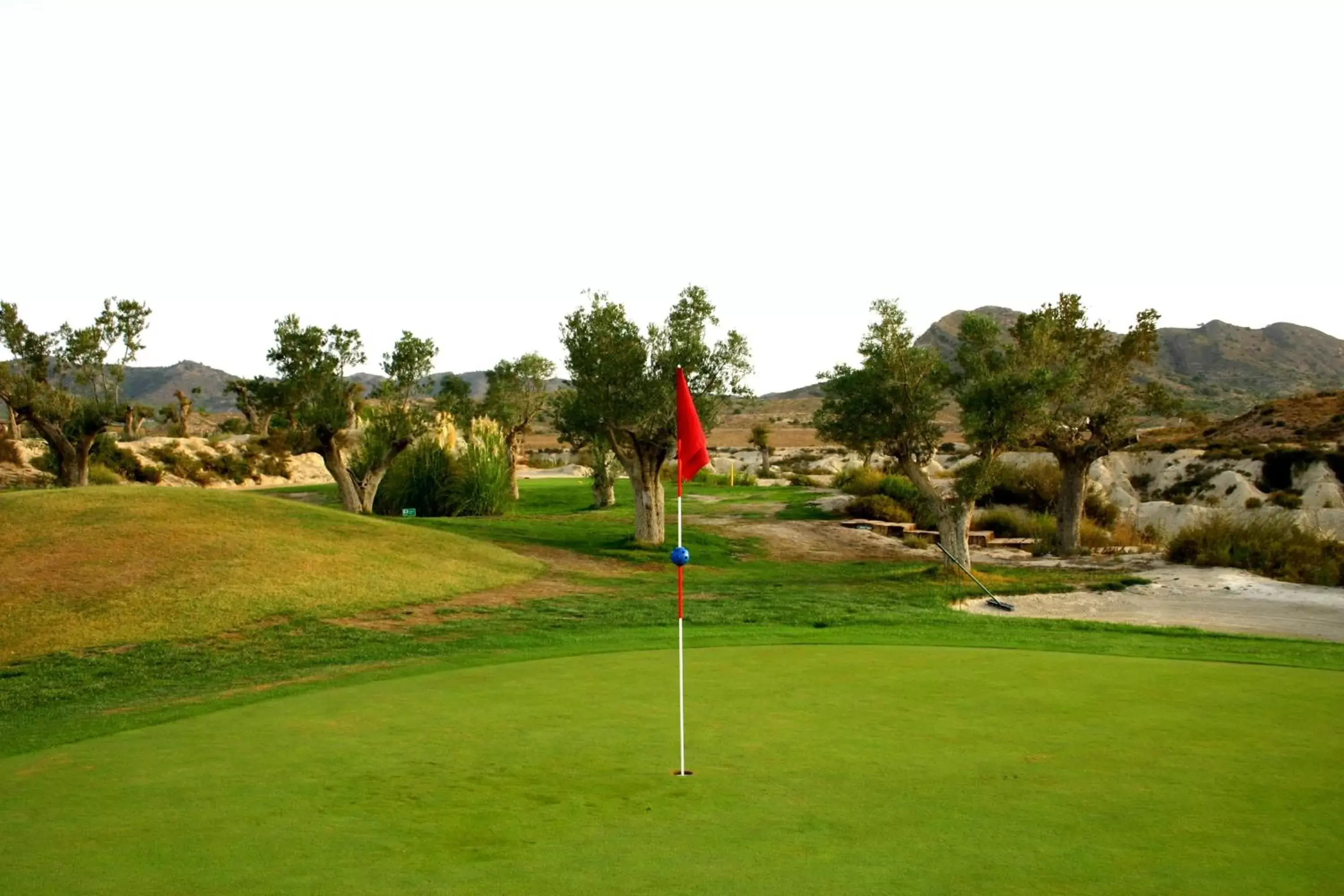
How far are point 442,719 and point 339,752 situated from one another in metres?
1.20

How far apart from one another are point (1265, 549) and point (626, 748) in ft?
73.4

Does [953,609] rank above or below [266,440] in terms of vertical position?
below

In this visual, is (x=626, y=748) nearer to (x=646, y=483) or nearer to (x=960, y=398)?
(x=960, y=398)

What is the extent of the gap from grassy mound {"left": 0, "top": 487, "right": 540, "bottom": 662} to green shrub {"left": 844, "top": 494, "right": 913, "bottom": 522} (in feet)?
49.6

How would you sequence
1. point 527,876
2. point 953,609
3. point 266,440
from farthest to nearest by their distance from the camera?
point 266,440
point 953,609
point 527,876

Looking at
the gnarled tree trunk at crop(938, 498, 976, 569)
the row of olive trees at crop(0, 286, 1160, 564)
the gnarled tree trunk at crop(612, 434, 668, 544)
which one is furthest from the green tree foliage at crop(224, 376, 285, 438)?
the gnarled tree trunk at crop(938, 498, 976, 569)

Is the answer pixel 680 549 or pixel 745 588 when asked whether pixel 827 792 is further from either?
pixel 745 588

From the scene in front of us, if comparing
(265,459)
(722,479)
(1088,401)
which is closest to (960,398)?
(1088,401)

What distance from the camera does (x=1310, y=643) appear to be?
530 inches

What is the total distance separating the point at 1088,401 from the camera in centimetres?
2973

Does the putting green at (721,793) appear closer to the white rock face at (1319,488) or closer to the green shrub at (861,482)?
the green shrub at (861,482)

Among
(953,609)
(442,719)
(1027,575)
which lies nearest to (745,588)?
(953,609)

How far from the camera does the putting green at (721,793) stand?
16.2ft

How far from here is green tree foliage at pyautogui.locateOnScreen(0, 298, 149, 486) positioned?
111 ft
